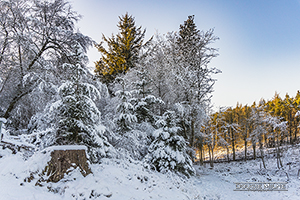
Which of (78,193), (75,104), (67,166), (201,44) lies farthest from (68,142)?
(201,44)

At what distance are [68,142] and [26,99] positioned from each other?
12.2ft

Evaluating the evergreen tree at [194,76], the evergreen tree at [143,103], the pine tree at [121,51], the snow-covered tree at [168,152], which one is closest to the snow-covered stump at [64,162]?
the snow-covered tree at [168,152]

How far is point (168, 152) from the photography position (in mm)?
7488

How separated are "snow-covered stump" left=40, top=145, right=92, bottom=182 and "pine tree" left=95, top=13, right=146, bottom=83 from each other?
12.7 metres

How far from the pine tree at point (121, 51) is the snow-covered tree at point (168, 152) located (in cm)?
951

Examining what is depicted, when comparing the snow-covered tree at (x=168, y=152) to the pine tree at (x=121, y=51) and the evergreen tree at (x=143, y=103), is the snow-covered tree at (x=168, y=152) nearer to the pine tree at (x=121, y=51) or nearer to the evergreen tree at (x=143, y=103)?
the evergreen tree at (x=143, y=103)

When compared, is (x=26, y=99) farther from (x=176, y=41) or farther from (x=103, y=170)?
(x=176, y=41)

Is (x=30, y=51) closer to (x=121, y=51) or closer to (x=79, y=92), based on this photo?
(x=79, y=92)

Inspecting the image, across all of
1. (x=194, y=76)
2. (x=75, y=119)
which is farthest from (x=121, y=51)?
(x=75, y=119)

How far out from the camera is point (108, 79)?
16172 millimetres

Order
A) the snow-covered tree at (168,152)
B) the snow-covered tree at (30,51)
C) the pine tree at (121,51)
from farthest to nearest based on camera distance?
the pine tree at (121,51), the snow-covered tree at (168,152), the snow-covered tree at (30,51)

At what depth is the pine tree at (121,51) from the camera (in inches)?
639

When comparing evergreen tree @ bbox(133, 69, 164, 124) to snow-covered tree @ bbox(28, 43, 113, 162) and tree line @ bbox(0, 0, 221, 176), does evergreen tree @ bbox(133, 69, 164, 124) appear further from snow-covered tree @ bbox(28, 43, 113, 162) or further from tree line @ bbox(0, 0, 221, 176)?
snow-covered tree @ bbox(28, 43, 113, 162)

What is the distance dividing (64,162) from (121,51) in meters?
14.6
